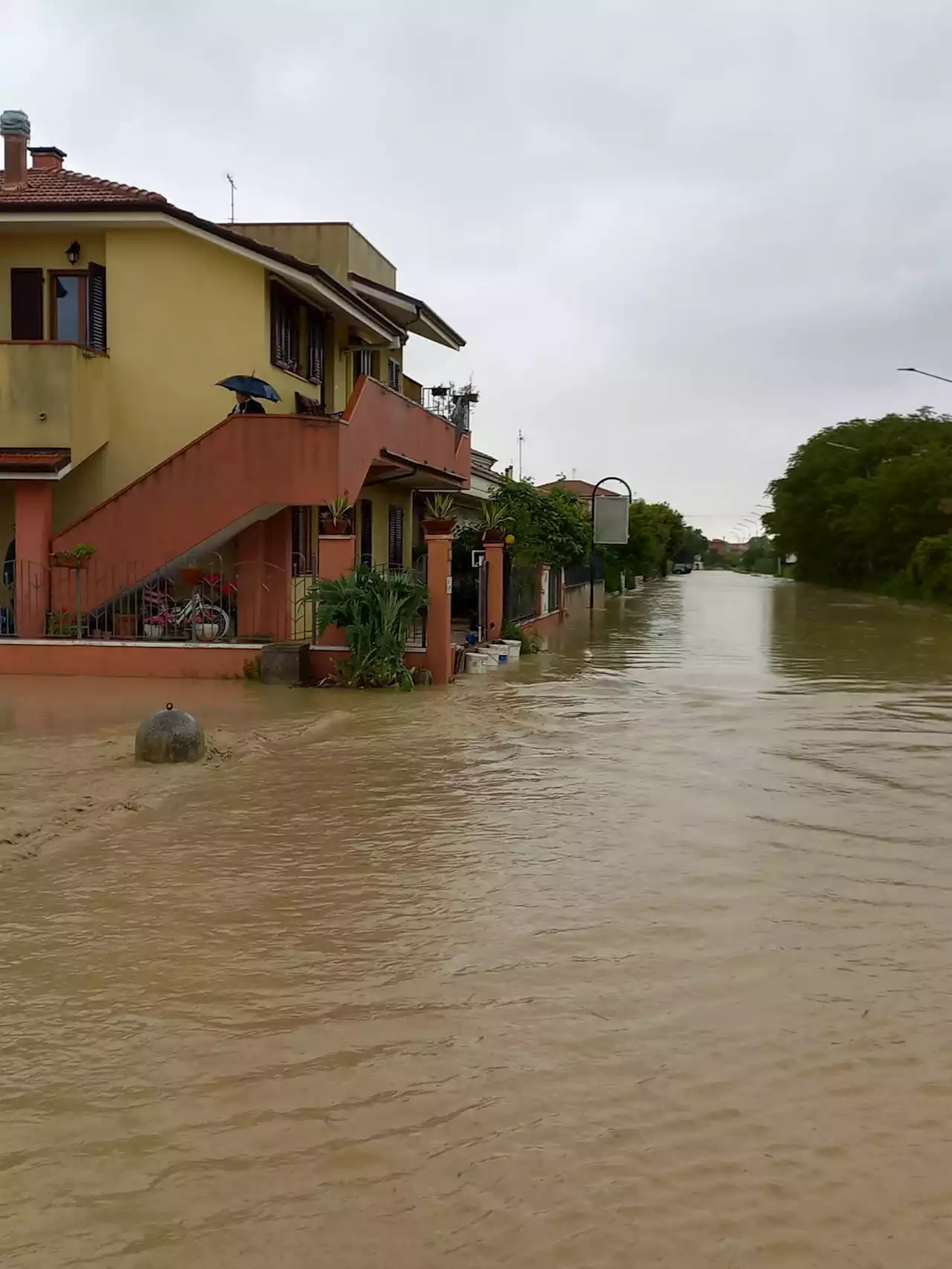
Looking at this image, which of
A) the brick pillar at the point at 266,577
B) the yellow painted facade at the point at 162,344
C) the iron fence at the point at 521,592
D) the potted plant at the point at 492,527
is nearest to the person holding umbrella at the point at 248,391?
the yellow painted facade at the point at 162,344

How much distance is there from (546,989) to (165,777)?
224 inches

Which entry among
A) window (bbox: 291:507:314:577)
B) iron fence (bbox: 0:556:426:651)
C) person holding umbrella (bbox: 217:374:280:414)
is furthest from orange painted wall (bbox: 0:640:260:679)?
person holding umbrella (bbox: 217:374:280:414)

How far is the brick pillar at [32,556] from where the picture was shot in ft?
60.6

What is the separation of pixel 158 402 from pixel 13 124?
6903mm

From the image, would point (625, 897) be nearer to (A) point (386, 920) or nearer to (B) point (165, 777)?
(A) point (386, 920)

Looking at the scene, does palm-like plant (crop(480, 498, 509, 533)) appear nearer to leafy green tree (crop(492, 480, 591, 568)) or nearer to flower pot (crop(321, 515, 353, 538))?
leafy green tree (crop(492, 480, 591, 568))

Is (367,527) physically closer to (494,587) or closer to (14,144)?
(494,587)

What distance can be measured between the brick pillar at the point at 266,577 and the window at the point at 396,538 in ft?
22.3

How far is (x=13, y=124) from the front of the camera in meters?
22.7

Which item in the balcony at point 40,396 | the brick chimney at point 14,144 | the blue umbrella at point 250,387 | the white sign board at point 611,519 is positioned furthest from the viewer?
the white sign board at point 611,519

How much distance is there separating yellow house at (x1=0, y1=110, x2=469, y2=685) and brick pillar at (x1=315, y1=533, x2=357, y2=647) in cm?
3

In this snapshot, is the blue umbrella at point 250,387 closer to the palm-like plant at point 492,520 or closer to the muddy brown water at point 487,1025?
the palm-like plant at point 492,520

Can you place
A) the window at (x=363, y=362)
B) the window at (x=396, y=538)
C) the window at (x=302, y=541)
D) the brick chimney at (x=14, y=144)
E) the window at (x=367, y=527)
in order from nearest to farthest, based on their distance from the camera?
the window at (x=302, y=541) → the brick chimney at (x=14, y=144) → the window at (x=367, y=527) → the window at (x=363, y=362) → the window at (x=396, y=538)

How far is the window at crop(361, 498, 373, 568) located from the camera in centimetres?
2528
